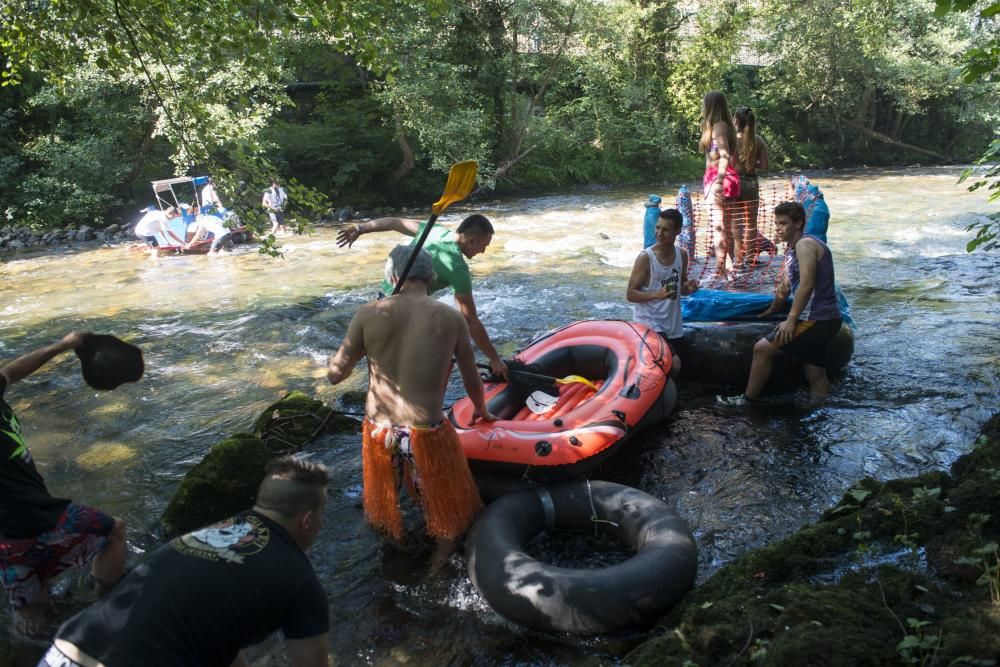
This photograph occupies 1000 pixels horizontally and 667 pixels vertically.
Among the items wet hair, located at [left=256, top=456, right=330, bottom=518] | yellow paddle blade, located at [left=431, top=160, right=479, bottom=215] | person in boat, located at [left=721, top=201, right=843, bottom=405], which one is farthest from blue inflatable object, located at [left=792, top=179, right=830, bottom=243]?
wet hair, located at [left=256, top=456, right=330, bottom=518]

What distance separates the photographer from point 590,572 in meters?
3.29

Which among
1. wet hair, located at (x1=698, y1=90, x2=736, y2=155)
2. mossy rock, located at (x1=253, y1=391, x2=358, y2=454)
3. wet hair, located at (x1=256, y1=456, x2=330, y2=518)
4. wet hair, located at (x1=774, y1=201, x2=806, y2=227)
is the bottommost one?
mossy rock, located at (x1=253, y1=391, x2=358, y2=454)

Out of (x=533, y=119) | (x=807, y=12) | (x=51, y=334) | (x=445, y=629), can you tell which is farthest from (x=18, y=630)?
(x=807, y=12)

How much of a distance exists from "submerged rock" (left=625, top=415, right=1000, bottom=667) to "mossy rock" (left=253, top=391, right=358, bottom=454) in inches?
123

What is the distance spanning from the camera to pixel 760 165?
7.56 metres

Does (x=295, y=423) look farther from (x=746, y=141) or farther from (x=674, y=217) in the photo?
(x=746, y=141)

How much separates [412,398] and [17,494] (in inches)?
65.7

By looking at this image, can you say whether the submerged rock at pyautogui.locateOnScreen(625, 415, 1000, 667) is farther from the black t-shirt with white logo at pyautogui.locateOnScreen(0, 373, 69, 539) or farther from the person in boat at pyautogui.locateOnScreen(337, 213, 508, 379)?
the black t-shirt with white logo at pyautogui.locateOnScreen(0, 373, 69, 539)

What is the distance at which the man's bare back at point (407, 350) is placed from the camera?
3.54 m

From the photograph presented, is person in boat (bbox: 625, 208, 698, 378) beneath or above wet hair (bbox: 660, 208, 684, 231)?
beneath

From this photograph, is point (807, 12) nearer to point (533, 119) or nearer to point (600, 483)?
point (533, 119)

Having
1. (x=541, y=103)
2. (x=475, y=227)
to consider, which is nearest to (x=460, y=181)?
(x=475, y=227)

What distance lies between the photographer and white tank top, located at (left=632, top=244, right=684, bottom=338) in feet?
18.0

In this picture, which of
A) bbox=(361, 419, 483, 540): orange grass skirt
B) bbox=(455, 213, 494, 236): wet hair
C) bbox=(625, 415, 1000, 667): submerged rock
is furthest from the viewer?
bbox=(455, 213, 494, 236): wet hair
